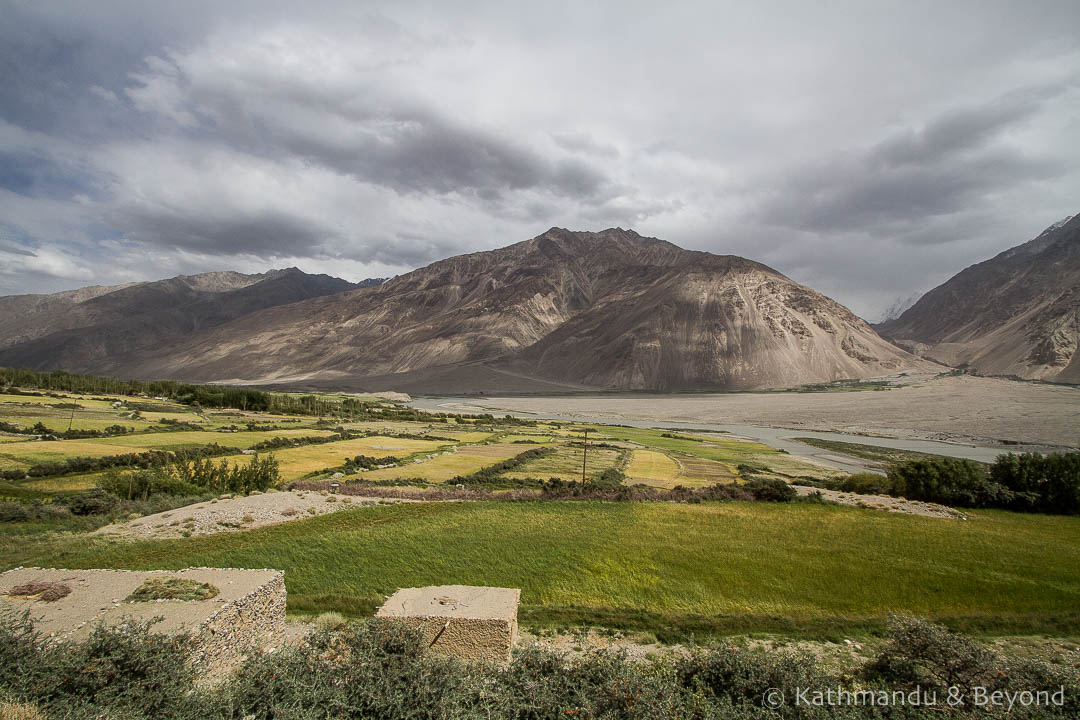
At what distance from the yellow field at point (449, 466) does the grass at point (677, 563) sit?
12114mm

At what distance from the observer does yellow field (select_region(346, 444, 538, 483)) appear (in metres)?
33.2

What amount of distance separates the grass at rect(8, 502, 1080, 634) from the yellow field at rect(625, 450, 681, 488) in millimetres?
12257

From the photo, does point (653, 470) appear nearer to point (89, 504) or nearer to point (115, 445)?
point (89, 504)

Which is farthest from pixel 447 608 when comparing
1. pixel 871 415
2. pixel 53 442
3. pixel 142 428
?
pixel 871 415

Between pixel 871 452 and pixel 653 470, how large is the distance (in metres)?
36.6

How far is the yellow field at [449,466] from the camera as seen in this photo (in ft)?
109

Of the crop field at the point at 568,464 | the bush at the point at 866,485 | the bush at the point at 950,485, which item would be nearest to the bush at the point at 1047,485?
the bush at the point at 950,485

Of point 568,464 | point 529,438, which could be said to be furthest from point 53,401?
point 568,464

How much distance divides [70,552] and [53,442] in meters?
27.5

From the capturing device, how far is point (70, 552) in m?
15.9

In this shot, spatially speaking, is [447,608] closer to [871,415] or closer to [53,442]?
[53,442]

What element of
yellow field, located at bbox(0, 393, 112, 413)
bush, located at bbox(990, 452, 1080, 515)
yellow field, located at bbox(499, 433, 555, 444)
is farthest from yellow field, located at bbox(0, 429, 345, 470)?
bush, located at bbox(990, 452, 1080, 515)

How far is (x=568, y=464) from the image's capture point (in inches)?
1634

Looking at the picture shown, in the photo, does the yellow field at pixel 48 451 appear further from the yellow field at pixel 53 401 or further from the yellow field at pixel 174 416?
the yellow field at pixel 53 401
